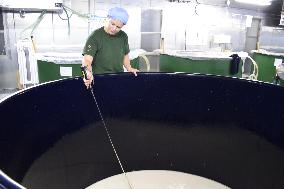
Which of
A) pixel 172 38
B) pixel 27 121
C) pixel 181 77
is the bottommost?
pixel 27 121

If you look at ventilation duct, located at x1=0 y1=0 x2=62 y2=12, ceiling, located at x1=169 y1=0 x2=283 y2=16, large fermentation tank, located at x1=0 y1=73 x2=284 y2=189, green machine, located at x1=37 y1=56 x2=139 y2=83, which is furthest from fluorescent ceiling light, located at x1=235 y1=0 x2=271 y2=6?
large fermentation tank, located at x1=0 y1=73 x2=284 y2=189

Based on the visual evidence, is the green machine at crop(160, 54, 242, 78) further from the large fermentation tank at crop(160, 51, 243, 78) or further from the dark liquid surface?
the dark liquid surface

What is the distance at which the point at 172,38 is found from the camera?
5234 millimetres

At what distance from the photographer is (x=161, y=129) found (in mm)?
2080

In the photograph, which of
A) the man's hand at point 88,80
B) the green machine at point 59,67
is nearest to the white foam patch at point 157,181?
the man's hand at point 88,80

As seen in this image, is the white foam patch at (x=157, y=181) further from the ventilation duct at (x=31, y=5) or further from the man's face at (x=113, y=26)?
the ventilation duct at (x=31, y=5)

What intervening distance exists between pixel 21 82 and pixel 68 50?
823 mm

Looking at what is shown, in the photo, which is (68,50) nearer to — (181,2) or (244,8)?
(181,2)

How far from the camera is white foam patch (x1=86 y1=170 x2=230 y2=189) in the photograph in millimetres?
2086

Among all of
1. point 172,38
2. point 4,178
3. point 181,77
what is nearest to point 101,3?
point 172,38

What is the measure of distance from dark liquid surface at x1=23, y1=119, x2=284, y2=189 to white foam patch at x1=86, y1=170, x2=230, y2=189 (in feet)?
0.12

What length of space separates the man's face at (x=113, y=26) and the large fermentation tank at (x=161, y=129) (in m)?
0.47

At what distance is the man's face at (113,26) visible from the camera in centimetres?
217

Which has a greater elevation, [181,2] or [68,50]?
[181,2]
